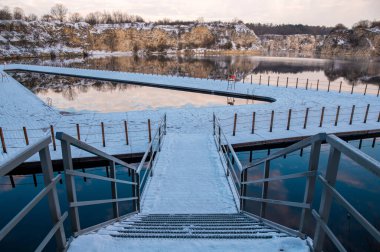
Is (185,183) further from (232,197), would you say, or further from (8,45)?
(8,45)

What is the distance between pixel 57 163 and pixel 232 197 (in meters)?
7.24

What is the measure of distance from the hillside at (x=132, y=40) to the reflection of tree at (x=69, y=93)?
72.5m

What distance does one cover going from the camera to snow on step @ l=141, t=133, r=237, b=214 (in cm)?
597

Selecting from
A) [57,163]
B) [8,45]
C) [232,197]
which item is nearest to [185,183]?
[232,197]

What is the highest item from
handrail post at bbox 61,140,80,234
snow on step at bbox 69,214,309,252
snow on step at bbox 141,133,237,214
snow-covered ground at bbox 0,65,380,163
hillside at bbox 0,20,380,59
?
hillside at bbox 0,20,380,59

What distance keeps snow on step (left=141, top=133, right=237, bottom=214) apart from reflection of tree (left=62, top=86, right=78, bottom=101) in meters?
18.1

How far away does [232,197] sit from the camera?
6.34m

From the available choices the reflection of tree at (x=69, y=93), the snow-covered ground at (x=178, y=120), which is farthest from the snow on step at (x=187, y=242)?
the reflection of tree at (x=69, y=93)

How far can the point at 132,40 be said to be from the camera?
463 ft

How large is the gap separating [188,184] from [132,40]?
14559 centimetres

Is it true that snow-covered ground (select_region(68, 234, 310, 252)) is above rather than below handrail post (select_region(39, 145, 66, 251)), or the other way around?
below

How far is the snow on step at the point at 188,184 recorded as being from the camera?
19.6 ft

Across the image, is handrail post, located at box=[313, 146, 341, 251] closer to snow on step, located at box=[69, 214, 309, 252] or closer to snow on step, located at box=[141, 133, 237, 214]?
snow on step, located at box=[69, 214, 309, 252]

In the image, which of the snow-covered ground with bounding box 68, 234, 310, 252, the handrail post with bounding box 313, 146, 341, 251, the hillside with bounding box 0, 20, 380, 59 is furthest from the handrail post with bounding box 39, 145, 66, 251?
the hillside with bounding box 0, 20, 380, 59
